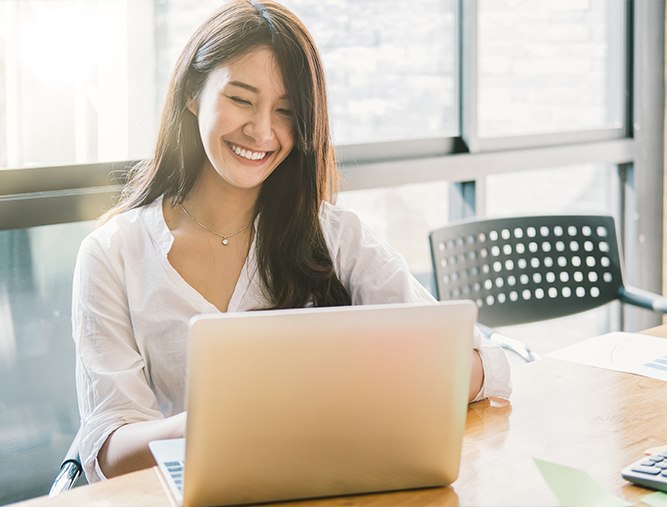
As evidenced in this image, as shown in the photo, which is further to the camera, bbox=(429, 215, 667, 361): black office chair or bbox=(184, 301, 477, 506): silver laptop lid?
bbox=(429, 215, 667, 361): black office chair

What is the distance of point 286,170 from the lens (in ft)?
6.00

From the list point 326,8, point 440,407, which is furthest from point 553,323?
point 440,407

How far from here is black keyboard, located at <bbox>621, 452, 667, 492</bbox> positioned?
3.90 ft

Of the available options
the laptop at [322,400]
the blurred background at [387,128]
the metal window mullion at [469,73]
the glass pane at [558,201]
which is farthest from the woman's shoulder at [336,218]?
the glass pane at [558,201]

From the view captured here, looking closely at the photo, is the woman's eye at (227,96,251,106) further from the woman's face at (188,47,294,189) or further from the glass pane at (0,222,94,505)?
the glass pane at (0,222,94,505)

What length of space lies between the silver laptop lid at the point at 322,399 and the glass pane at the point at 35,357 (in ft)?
3.87

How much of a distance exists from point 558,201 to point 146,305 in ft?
7.29

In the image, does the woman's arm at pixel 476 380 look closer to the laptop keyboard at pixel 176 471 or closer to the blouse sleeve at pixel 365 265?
the blouse sleeve at pixel 365 265

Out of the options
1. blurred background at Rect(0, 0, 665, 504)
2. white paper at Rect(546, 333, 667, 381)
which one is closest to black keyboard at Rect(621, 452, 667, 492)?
white paper at Rect(546, 333, 667, 381)

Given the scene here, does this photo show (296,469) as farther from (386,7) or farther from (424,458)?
(386,7)

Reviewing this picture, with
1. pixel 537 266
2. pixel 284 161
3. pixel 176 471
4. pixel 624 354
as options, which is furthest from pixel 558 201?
pixel 176 471

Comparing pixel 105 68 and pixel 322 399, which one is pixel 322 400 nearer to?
pixel 322 399

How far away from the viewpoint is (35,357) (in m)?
2.17

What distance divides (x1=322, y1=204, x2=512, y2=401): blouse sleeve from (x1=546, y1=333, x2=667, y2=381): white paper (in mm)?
307
